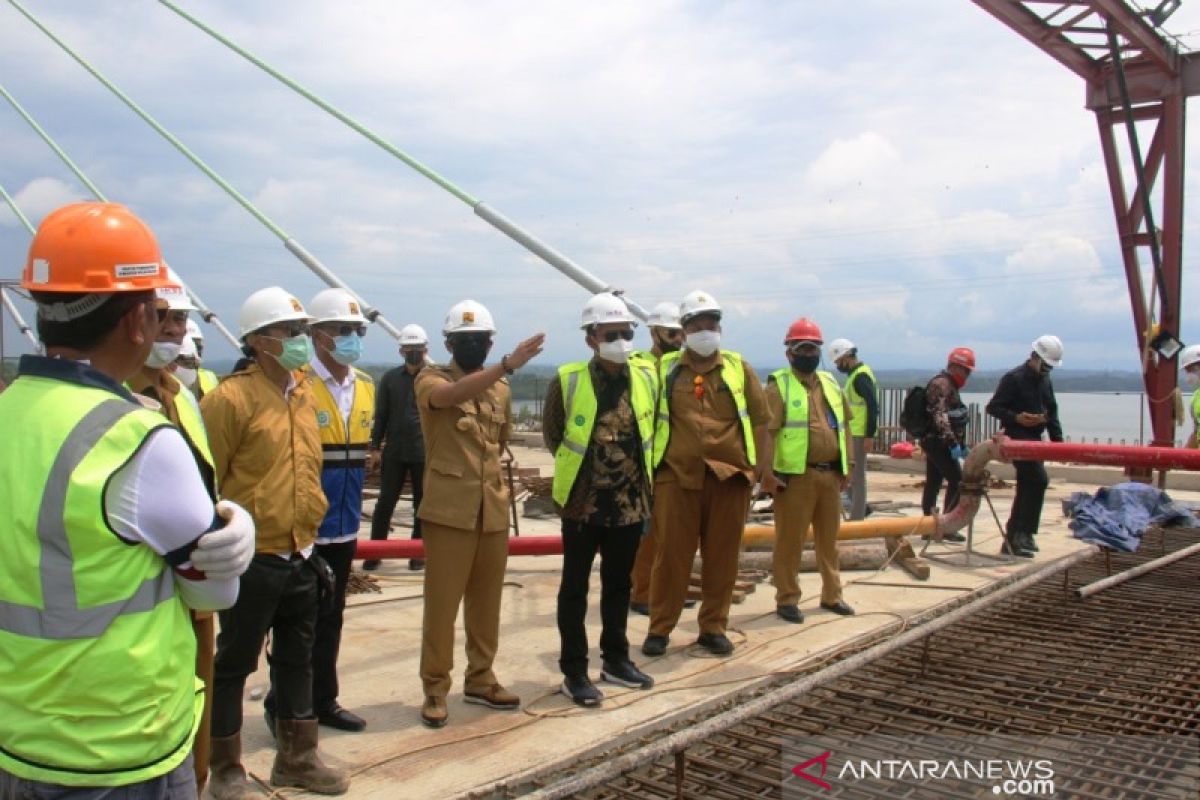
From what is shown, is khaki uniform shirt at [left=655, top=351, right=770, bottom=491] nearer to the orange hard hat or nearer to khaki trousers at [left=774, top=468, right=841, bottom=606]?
khaki trousers at [left=774, top=468, right=841, bottom=606]

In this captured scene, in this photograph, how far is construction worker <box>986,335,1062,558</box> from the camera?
891 cm

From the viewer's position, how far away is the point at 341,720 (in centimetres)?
463

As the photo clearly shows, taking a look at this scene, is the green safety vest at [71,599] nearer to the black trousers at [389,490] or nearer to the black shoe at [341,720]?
the black shoe at [341,720]

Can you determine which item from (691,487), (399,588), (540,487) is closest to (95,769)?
(691,487)

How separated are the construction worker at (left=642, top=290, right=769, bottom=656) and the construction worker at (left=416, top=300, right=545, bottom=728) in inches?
49.3

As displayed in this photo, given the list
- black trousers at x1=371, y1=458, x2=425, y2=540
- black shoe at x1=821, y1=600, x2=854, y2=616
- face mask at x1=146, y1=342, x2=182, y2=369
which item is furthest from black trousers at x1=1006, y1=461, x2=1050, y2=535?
face mask at x1=146, y1=342, x2=182, y2=369

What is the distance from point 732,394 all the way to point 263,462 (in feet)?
9.54

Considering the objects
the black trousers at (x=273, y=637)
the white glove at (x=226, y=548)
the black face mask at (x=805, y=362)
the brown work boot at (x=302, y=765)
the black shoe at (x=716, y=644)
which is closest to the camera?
the white glove at (x=226, y=548)

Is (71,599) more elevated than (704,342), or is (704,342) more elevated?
(704,342)

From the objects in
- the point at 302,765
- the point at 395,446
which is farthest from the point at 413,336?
the point at 302,765

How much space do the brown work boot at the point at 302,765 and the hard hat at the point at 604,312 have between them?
7.72 feet

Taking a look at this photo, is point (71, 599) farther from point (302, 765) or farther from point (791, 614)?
point (791, 614)

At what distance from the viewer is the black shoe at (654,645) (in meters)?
5.88

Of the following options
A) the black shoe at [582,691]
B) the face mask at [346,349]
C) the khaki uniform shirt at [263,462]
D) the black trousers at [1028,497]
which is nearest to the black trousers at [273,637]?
the khaki uniform shirt at [263,462]
